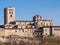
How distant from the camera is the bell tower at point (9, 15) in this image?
42.0m

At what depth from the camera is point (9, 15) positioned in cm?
4247

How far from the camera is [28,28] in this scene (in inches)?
1512

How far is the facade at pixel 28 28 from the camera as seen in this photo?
1468 inches

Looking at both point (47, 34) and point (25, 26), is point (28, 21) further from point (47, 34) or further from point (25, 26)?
A: point (47, 34)

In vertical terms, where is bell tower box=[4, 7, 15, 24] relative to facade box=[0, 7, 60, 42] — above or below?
above

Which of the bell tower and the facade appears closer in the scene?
the facade

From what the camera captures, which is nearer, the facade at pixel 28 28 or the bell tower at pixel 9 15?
the facade at pixel 28 28

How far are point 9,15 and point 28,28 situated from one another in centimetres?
493

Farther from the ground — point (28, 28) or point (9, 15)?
point (9, 15)

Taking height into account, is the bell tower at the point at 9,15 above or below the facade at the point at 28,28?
above

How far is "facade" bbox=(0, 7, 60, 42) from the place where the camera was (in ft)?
122

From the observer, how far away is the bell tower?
4197 centimetres

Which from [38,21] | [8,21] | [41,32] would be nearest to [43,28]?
[41,32]

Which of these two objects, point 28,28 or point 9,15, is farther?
point 9,15
